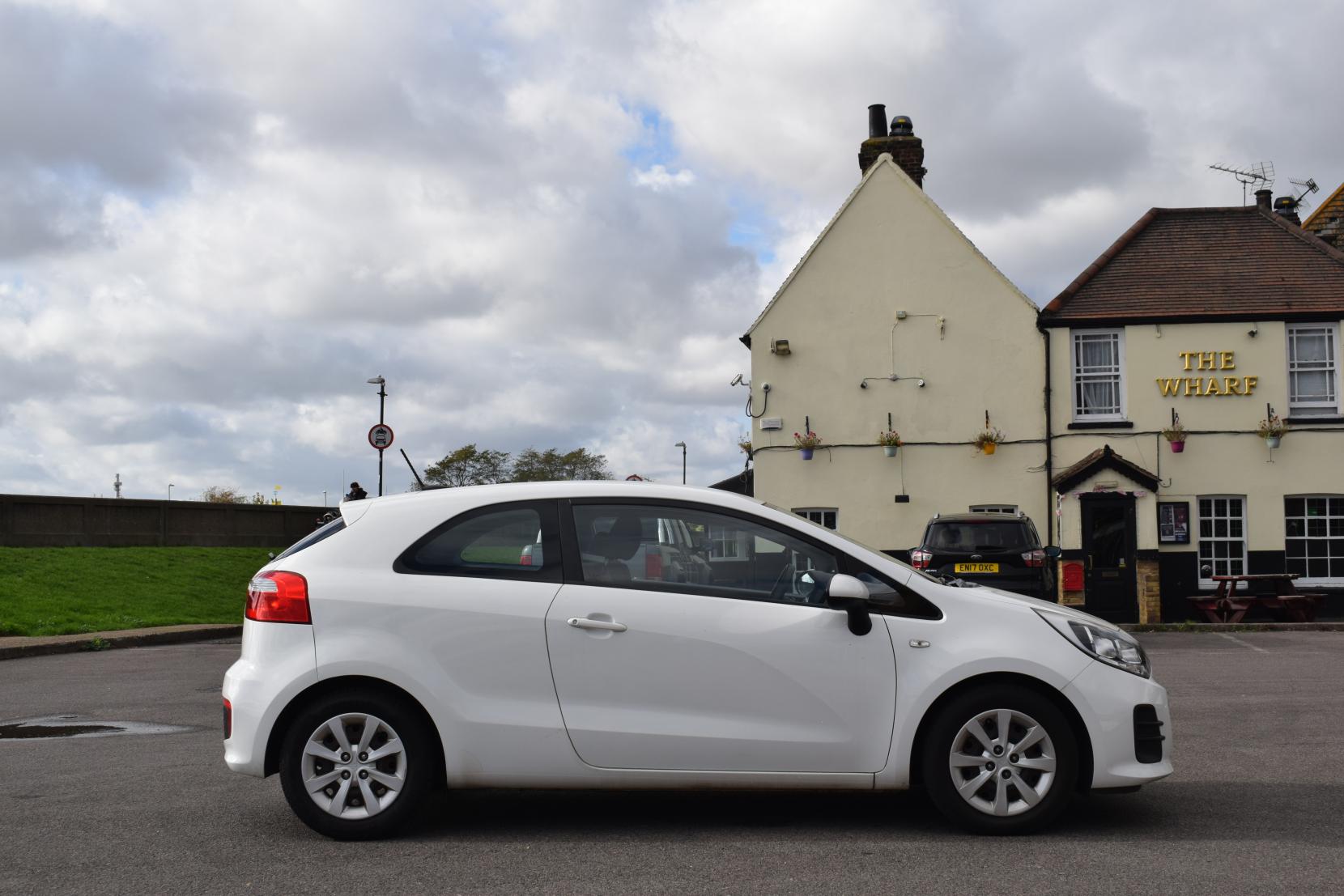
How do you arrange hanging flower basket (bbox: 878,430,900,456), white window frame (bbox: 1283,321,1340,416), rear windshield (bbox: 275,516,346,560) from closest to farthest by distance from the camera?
rear windshield (bbox: 275,516,346,560), white window frame (bbox: 1283,321,1340,416), hanging flower basket (bbox: 878,430,900,456)

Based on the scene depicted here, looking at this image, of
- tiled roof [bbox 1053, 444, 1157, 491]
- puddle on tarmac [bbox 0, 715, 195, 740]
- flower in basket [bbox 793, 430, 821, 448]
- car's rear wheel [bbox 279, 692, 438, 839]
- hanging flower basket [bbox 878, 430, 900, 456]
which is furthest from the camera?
flower in basket [bbox 793, 430, 821, 448]

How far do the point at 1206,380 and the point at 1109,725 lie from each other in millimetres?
20771

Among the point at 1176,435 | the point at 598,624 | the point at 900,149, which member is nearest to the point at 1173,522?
the point at 1176,435

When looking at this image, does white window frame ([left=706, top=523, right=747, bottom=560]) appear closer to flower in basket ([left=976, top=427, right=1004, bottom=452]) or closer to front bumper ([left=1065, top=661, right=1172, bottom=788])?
front bumper ([left=1065, top=661, right=1172, bottom=788])

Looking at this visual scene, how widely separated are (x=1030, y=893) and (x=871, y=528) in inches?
818

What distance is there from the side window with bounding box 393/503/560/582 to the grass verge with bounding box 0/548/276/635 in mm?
14347

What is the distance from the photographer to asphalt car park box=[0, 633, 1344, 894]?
5.20m

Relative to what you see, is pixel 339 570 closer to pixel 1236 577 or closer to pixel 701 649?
pixel 701 649

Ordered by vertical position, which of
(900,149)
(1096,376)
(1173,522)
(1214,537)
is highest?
(900,149)

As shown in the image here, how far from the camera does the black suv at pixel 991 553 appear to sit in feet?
53.4

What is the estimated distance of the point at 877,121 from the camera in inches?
1082

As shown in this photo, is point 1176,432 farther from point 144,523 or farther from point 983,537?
point 144,523

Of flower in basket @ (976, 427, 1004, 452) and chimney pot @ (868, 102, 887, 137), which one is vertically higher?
chimney pot @ (868, 102, 887, 137)

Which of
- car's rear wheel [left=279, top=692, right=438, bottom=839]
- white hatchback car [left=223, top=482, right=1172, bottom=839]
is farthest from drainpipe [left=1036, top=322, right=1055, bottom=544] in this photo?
car's rear wheel [left=279, top=692, right=438, bottom=839]
